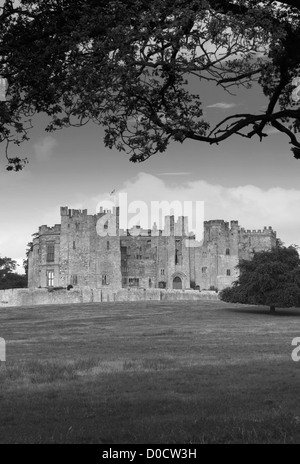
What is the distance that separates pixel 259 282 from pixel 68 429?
47869mm

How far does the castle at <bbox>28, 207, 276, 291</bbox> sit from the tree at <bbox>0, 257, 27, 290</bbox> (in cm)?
850

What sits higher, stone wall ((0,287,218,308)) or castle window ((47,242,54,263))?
castle window ((47,242,54,263))

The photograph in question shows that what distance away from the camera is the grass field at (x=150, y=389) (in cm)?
1098

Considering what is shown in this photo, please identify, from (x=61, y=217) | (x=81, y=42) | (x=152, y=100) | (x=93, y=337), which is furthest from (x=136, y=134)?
(x=61, y=217)

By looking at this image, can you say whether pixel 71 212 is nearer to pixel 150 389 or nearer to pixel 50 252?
pixel 50 252

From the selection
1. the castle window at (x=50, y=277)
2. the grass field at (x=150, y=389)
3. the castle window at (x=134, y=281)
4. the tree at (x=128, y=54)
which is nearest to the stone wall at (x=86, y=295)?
the castle window at (x=50, y=277)

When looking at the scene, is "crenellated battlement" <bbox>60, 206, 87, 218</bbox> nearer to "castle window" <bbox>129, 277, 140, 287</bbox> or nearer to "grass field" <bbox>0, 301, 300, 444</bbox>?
"castle window" <bbox>129, 277, 140, 287</bbox>

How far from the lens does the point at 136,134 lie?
42.9 feet

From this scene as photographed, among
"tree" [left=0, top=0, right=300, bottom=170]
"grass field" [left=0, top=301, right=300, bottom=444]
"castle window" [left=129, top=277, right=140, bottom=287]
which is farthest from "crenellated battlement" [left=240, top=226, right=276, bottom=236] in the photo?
"tree" [left=0, top=0, right=300, bottom=170]

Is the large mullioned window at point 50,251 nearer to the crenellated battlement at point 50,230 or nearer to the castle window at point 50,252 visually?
the castle window at point 50,252

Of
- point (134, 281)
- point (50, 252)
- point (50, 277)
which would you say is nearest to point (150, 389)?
point (50, 277)

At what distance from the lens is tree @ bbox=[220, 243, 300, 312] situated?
56819mm

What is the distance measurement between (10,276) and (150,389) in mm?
98932
